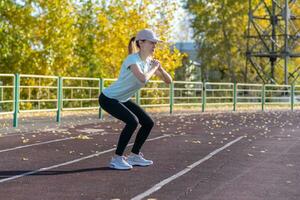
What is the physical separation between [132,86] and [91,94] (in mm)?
15588

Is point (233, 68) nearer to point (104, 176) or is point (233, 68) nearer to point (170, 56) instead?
point (170, 56)

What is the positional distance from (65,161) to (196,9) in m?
41.4

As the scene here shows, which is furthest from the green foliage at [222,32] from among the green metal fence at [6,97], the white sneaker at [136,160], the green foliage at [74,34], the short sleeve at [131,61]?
the short sleeve at [131,61]

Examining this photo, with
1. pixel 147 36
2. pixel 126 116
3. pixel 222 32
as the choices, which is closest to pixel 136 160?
pixel 126 116

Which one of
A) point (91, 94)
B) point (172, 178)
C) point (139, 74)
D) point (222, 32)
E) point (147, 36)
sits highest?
point (222, 32)

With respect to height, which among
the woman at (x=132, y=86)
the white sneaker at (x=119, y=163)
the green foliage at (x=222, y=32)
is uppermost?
the green foliage at (x=222, y=32)

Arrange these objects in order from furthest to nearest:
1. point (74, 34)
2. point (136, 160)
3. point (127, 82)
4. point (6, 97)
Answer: point (74, 34)
point (6, 97)
point (136, 160)
point (127, 82)

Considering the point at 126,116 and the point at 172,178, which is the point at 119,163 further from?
the point at 172,178

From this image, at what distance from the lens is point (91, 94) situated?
24000 millimetres

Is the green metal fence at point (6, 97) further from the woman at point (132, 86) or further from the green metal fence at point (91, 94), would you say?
the woman at point (132, 86)

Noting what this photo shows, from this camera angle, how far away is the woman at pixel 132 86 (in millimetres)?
8422

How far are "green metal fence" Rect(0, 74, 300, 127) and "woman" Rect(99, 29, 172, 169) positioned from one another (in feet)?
28.3

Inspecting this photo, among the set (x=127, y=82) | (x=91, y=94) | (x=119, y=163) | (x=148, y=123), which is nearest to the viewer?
(x=127, y=82)

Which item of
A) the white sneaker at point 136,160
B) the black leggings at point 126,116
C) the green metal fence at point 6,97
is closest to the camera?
the black leggings at point 126,116
